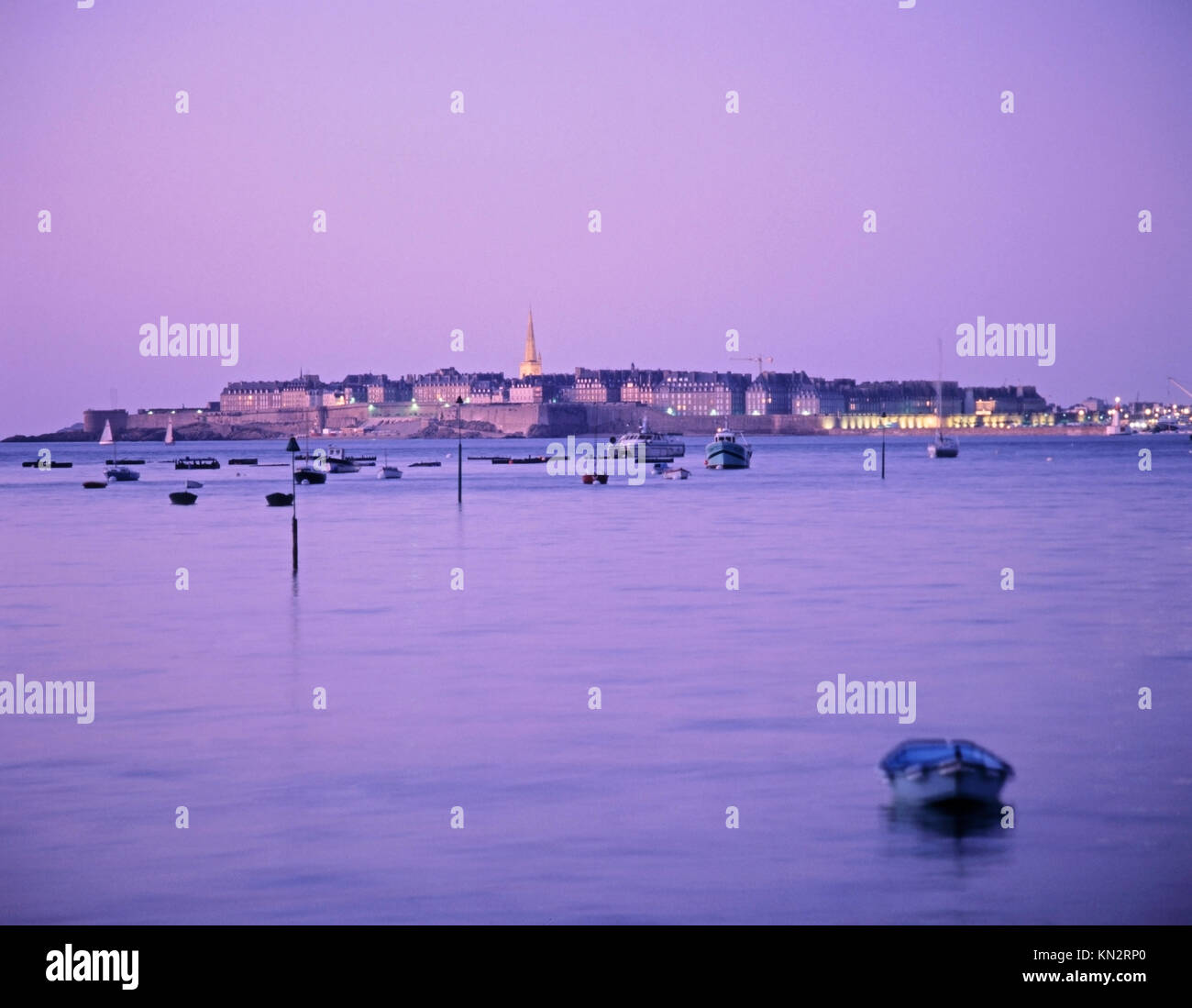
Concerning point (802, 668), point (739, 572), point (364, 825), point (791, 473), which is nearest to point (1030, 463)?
point (791, 473)

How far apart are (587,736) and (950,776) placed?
6691 mm

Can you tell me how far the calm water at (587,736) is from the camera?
15445 millimetres

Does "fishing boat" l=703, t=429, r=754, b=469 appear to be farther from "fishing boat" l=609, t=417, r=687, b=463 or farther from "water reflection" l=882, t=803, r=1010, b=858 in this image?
"water reflection" l=882, t=803, r=1010, b=858

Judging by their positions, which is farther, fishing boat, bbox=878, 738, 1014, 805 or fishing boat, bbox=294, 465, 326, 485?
fishing boat, bbox=294, 465, 326, 485

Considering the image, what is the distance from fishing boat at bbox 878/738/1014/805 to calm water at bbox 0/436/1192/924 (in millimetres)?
404

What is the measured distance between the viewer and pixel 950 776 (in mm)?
17531

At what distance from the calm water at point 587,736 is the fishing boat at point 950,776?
15.9 inches

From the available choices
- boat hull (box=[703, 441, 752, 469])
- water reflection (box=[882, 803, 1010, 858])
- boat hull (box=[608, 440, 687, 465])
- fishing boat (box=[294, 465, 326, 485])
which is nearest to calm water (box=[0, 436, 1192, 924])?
water reflection (box=[882, 803, 1010, 858])

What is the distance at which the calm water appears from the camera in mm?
15445

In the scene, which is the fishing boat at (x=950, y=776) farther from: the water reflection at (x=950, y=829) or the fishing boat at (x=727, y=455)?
the fishing boat at (x=727, y=455)

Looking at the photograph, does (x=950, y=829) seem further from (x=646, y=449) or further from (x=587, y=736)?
(x=646, y=449)

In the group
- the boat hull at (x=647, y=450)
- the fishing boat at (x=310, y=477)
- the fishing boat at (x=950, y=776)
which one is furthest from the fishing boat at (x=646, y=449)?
the fishing boat at (x=950, y=776)
